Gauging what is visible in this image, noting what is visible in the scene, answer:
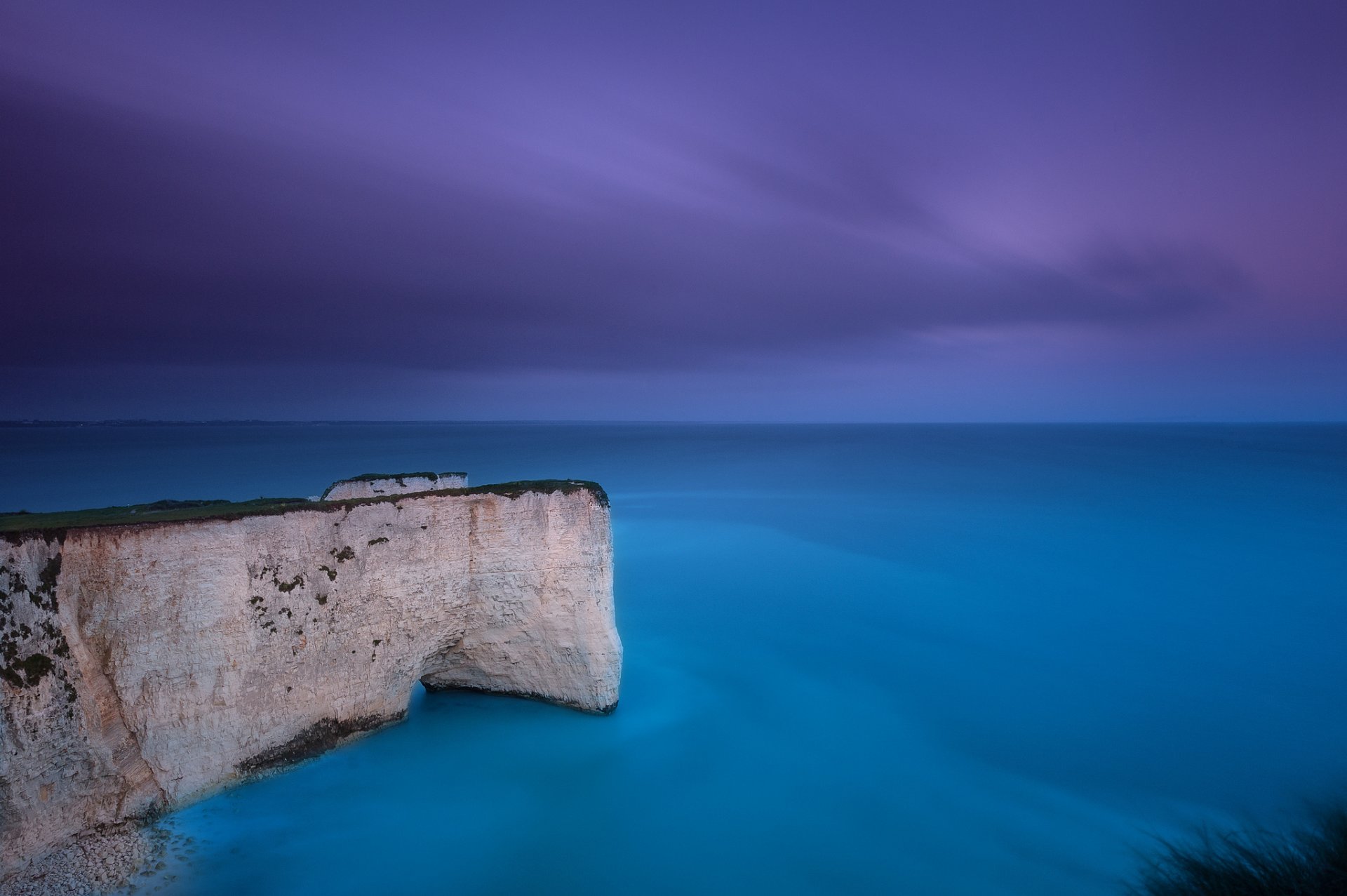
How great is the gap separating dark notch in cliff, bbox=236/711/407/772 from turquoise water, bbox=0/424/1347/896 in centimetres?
21

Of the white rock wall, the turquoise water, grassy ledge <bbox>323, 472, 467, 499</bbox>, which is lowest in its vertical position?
the turquoise water

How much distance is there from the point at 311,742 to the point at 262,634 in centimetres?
198

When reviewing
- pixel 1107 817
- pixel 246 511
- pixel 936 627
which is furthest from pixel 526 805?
pixel 936 627

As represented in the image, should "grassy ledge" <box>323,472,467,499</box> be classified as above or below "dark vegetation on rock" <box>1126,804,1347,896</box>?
above

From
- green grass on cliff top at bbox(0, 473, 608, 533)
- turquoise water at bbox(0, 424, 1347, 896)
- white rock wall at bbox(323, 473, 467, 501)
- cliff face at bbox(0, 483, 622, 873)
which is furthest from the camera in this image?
white rock wall at bbox(323, 473, 467, 501)

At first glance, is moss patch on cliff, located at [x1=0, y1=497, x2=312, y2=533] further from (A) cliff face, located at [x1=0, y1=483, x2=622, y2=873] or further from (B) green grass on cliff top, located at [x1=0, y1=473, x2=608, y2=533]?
(A) cliff face, located at [x1=0, y1=483, x2=622, y2=873]

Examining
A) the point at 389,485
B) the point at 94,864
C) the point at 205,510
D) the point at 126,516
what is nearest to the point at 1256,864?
the point at 94,864

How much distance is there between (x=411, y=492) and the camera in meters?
9.62

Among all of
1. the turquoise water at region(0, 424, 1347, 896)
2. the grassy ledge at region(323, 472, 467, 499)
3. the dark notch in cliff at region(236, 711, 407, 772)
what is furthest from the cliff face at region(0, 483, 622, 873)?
the grassy ledge at region(323, 472, 467, 499)

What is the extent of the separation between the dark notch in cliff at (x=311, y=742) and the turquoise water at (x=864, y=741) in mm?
215

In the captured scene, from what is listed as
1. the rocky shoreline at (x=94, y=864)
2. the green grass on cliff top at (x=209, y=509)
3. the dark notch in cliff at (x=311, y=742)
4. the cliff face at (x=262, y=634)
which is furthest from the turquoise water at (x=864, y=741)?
the green grass on cliff top at (x=209, y=509)

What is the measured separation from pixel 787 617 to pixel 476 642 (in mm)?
9584

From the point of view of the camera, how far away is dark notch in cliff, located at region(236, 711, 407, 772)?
8578mm

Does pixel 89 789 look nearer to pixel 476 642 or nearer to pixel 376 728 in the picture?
pixel 376 728
